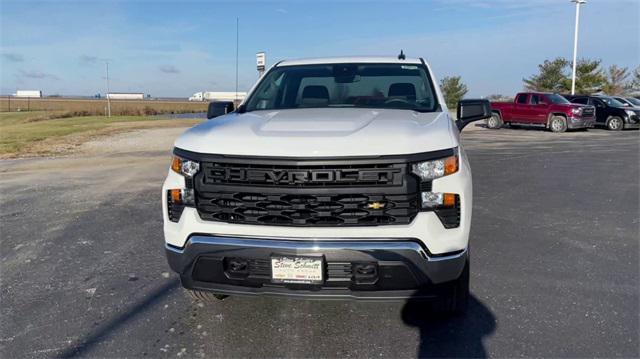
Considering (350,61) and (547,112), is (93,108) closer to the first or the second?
(547,112)

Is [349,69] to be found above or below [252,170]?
above

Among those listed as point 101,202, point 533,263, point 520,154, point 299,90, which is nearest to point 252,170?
point 299,90

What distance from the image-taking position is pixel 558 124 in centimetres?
2183

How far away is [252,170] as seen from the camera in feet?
9.75

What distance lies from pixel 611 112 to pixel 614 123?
1.68ft

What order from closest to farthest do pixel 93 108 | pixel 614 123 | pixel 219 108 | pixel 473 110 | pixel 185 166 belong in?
pixel 185 166 → pixel 473 110 → pixel 219 108 → pixel 614 123 → pixel 93 108

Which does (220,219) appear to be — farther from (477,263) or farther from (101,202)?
(101,202)

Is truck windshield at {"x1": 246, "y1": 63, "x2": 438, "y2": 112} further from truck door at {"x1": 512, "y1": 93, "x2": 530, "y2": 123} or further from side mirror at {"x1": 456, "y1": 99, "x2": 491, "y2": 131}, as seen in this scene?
truck door at {"x1": 512, "y1": 93, "x2": 530, "y2": 123}

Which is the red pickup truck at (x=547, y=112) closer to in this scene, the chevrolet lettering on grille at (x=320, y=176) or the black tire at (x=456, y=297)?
the black tire at (x=456, y=297)

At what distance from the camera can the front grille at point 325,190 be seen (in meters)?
2.88

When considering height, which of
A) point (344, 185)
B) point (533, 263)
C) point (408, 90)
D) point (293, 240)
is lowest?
point (533, 263)

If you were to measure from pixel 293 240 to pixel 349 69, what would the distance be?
2439 mm

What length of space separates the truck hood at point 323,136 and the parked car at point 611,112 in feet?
75.6

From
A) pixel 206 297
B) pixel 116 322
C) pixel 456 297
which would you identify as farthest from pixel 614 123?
pixel 116 322
